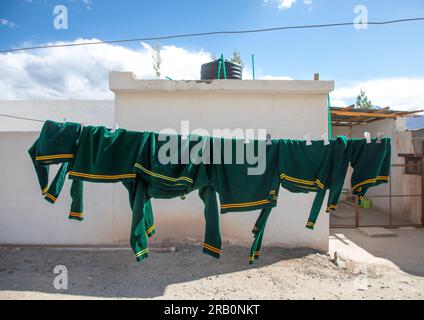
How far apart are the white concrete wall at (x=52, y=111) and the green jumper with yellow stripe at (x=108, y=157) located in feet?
30.2

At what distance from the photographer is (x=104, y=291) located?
149 inches

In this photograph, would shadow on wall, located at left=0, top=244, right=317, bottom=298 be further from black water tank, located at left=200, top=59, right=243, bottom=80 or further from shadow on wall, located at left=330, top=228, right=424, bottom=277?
black water tank, located at left=200, top=59, right=243, bottom=80

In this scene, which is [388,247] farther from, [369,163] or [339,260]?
[369,163]

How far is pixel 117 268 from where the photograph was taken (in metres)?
4.45

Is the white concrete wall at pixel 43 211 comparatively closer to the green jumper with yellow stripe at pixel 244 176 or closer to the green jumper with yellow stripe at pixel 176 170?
the green jumper with yellow stripe at pixel 176 170

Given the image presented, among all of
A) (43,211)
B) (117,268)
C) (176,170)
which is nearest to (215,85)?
(176,170)

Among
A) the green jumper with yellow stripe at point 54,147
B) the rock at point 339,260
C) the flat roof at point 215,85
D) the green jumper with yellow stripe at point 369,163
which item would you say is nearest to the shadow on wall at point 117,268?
the rock at point 339,260

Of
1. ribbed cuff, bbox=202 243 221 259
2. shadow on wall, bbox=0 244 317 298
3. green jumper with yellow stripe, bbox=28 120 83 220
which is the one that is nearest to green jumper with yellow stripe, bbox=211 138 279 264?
A: ribbed cuff, bbox=202 243 221 259

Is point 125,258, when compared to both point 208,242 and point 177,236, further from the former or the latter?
point 208,242

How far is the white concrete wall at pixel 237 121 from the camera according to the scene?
522cm

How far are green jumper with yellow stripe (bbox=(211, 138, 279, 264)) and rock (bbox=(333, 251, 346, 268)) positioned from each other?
9.35 ft

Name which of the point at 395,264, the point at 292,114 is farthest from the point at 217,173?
the point at 395,264

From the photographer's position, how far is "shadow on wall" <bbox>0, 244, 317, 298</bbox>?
12.7ft
